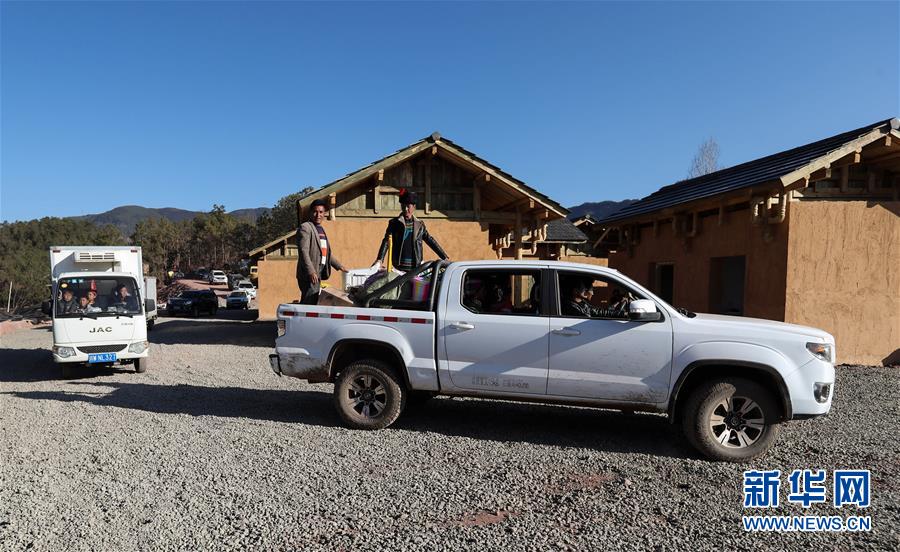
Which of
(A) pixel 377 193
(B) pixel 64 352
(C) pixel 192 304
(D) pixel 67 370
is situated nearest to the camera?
(B) pixel 64 352

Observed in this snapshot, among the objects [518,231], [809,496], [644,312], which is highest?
[518,231]

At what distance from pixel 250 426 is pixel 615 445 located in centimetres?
404

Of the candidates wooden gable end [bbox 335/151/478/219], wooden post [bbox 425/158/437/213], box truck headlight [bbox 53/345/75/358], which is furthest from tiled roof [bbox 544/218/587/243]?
box truck headlight [bbox 53/345/75/358]

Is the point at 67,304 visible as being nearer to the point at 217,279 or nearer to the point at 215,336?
the point at 215,336

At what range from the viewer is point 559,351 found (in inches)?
199

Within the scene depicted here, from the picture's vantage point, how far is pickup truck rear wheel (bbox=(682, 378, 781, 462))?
4.68 m

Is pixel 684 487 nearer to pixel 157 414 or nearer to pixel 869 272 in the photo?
pixel 157 414

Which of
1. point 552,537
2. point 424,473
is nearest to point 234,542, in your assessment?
point 424,473

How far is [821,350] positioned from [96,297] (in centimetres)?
1067

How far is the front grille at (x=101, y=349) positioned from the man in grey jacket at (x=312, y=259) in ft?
13.7

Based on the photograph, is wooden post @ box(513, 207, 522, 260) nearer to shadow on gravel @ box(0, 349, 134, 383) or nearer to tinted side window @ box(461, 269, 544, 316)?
tinted side window @ box(461, 269, 544, 316)

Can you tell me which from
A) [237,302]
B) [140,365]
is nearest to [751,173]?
[140,365]

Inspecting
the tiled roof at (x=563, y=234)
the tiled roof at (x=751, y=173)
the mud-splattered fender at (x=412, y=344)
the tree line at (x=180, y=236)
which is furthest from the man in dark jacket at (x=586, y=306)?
the tree line at (x=180, y=236)

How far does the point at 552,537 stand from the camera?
3.37m
